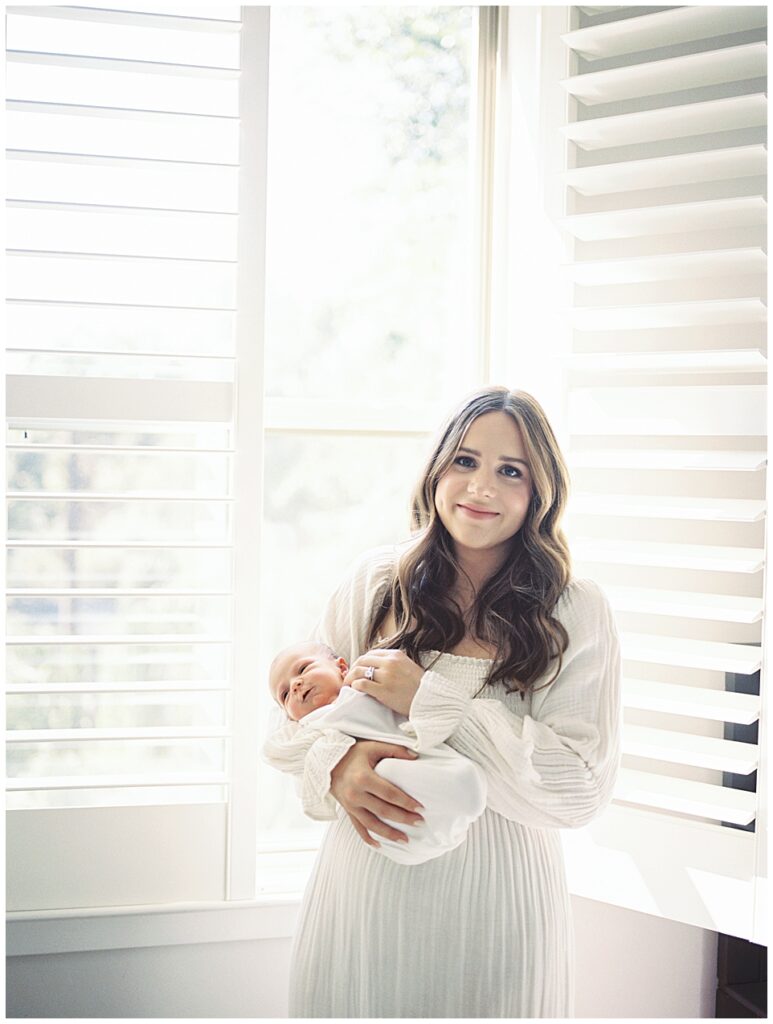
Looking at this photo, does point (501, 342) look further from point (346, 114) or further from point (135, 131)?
point (135, 131)

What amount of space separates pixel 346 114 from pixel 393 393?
21.9 inches

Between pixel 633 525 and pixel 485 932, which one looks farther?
pixel 633 525

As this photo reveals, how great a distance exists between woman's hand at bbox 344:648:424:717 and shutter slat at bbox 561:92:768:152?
2.94 ft

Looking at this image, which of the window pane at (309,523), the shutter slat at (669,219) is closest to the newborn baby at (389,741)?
the window pane at (309,523)

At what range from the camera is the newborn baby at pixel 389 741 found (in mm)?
1031

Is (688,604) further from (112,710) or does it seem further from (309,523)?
(112,710)

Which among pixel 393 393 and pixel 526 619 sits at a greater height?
pixel 393 393

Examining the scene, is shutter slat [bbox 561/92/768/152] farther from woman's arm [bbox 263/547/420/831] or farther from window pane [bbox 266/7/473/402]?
woman's arm [bbox 263/547/420/831]

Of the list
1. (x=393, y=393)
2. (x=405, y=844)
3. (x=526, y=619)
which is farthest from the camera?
(x=393, y=393)

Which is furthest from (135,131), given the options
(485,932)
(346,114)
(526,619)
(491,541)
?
(485,932)

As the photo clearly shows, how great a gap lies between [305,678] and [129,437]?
1.93ft

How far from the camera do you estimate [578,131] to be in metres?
1.45

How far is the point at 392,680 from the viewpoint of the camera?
1119 millimetres

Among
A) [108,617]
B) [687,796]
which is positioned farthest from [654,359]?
[108,617]
